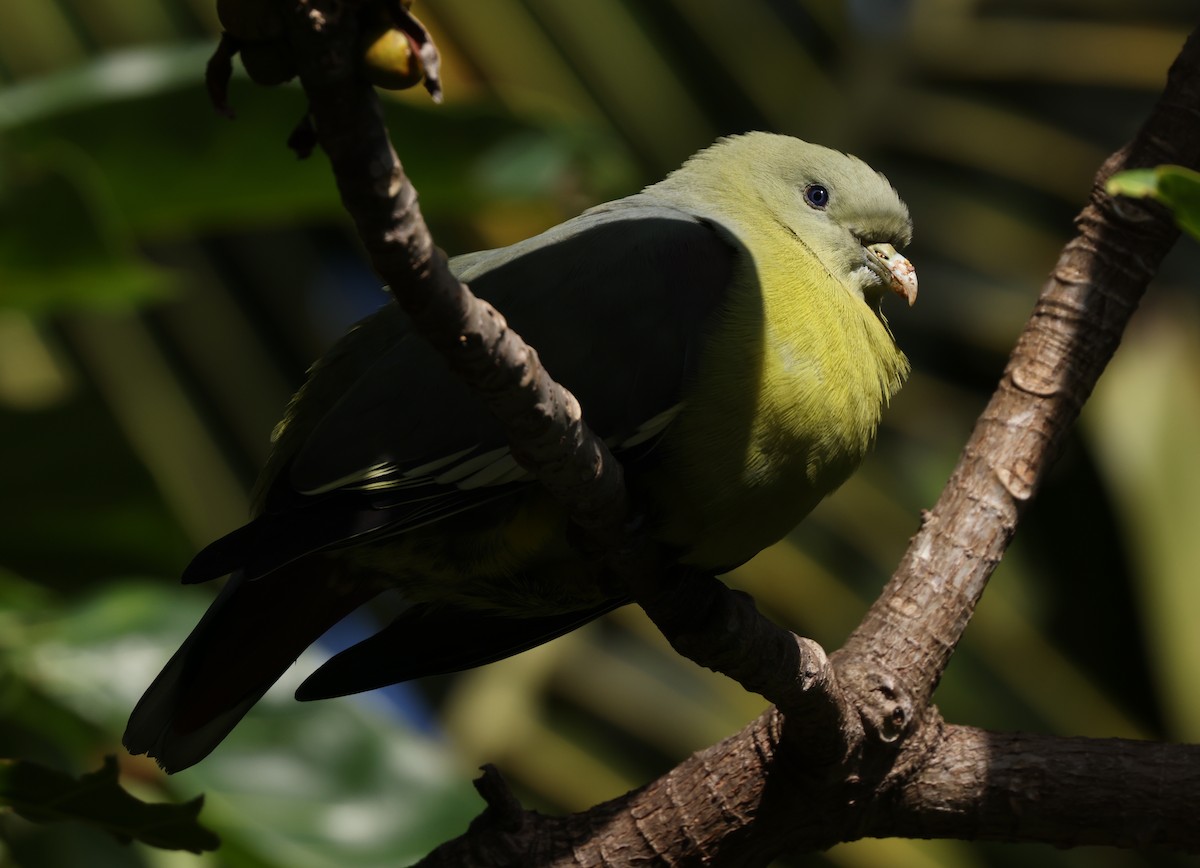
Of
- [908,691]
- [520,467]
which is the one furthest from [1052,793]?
[520,467]

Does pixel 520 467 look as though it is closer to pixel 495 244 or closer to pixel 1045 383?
pixel 1045 383

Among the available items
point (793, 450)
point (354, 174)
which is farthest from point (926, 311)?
point (354, 174)

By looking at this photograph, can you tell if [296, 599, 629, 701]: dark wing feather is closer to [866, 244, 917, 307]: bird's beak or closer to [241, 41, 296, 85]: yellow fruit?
[866, 244, 917, 307]: bird's beak

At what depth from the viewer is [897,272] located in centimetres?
295

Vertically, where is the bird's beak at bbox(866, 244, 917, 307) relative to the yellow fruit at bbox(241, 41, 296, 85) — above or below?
below

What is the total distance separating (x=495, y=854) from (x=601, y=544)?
22.0 inches

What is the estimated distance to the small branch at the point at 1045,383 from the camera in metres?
2.47

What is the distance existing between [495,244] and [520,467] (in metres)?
2.28

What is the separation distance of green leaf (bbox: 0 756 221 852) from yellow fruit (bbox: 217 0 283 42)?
1223mm

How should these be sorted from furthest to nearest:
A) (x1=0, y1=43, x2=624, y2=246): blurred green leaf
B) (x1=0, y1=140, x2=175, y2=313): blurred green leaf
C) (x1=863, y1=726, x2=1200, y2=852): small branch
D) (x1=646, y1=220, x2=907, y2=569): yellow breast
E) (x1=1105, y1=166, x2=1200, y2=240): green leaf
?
(x1=0, y1=43, x2=624, y2=246): blurred green leaf, (x1=0, y1=140, x2=175, y2=313): blurred green leaf, (x1=646, y1=220, x2=907, y2=569): yellow breast, (x1=863, y1=726, x2=1200, y2=852): small branch, (x1=1105, y1=166, x2=1200, y2=240): green leaf

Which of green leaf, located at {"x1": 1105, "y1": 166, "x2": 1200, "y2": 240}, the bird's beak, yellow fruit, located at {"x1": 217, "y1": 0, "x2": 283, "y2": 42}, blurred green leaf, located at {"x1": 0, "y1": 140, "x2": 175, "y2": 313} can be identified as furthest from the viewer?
the bird's beak

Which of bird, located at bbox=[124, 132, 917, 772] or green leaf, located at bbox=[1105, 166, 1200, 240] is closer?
green leaf, located at bbox=[1105, 166, 1200, 240]

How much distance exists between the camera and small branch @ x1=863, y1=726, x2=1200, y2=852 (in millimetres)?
2191

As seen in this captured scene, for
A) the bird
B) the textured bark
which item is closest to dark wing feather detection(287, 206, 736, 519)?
the bird
